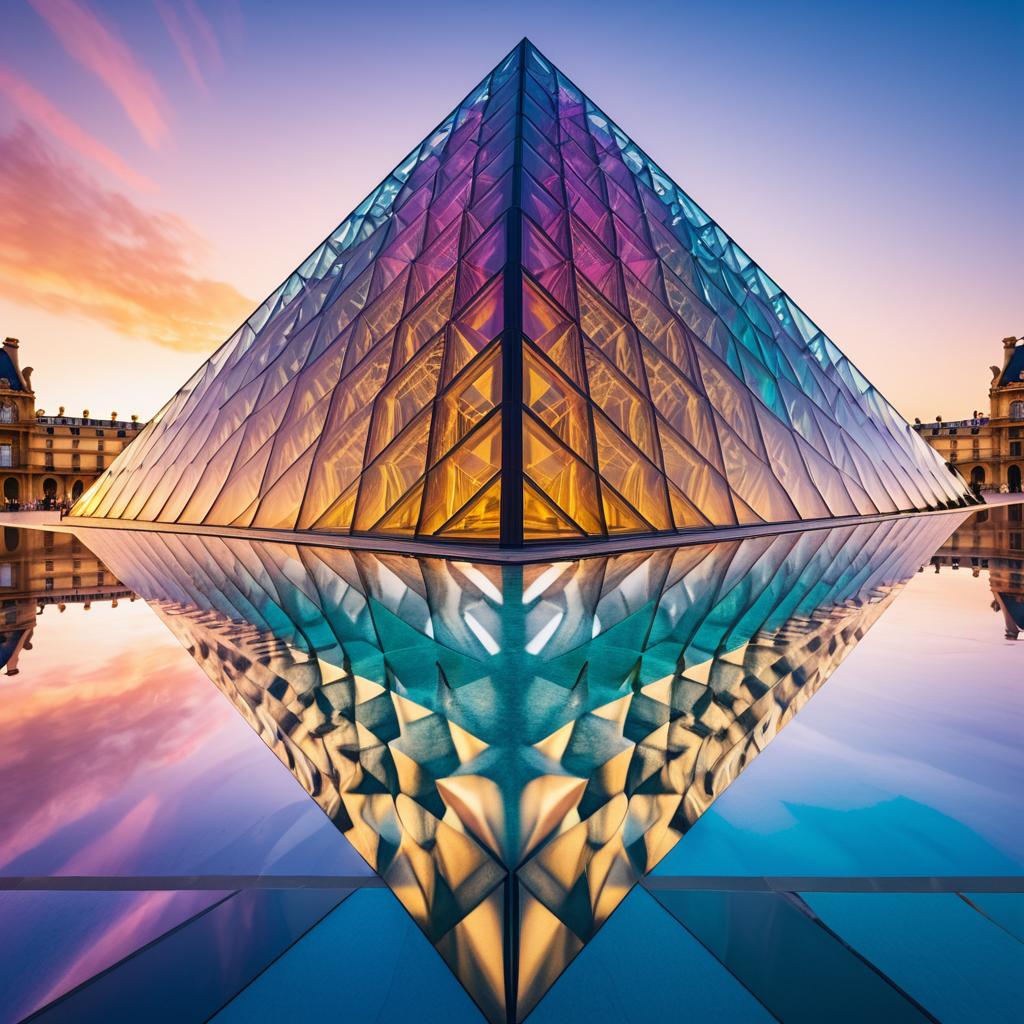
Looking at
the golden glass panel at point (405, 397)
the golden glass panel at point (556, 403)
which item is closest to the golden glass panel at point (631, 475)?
the golden glass panel at point (556, 403)

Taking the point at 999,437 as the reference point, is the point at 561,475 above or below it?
below

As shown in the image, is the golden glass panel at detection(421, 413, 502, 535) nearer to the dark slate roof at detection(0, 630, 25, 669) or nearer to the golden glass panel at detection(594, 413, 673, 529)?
the golden glass panel at detection(594, 413, 673, 529)

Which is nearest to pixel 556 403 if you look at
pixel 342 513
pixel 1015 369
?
pixel 342 513

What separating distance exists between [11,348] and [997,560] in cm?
9867

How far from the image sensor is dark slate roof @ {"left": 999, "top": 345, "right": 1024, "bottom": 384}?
71525 mm

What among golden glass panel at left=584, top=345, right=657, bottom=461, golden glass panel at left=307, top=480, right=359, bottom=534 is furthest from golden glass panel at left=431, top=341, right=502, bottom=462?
golden glass panel at left=307, top=480, right=359, bottom=534

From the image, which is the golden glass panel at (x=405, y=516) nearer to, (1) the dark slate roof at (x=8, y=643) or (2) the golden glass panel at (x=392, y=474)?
(2) the golden glass panel at (x=392, y=474)

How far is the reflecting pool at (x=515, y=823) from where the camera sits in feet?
4.87

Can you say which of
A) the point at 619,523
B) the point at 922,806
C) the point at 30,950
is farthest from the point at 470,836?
the point at 619,523

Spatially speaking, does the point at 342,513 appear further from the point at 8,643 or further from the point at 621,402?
the point at 8,643

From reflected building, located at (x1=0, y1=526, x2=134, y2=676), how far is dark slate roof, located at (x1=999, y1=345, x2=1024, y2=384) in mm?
95241

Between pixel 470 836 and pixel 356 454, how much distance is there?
43.7 feet

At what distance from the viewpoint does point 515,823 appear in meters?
2.18

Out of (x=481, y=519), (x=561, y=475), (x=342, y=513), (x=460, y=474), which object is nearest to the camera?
(x=561, y=475)
